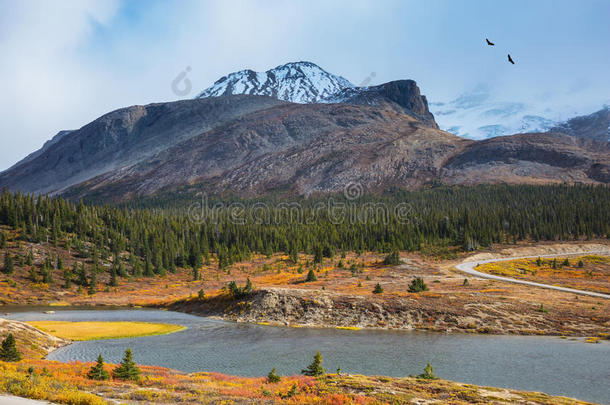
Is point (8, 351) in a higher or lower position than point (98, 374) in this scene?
higher

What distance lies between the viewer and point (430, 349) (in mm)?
43562

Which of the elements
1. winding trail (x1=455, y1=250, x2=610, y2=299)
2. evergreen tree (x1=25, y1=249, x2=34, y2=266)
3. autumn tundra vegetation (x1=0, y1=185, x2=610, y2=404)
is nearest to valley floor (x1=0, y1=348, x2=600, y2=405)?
autumn tundra vegetation (x1=0, y1=185, x2=610, y2=404)

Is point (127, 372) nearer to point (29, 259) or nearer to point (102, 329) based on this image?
point (102, 329)

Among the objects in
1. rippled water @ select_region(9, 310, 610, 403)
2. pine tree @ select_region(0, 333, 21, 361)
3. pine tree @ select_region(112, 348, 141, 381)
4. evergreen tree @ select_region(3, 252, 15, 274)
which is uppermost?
evergreen tree @ select_region(3, 252, 15, 274)

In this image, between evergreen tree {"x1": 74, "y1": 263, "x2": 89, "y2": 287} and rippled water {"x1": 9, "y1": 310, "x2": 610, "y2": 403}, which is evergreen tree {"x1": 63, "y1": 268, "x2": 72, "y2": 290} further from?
rippled water {"x1": 9, "y1": 310, "x2": 610, "y2": 403}

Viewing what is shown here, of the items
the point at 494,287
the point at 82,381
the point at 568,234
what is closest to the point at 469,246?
the point at 568,234

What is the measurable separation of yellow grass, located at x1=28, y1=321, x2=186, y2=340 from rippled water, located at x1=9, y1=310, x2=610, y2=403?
3.00m

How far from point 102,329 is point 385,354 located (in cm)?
4073

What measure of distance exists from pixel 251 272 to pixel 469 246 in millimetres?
80679

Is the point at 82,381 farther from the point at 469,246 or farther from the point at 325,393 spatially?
the point at 469,246

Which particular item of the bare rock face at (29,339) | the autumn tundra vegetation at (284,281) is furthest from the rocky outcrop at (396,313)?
→ the bare rock face at (29,339)

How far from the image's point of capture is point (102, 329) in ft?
185

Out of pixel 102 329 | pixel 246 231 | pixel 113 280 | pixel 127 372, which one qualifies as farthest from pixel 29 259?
pixel 127 372

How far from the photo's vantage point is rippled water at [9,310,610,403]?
110 ft
